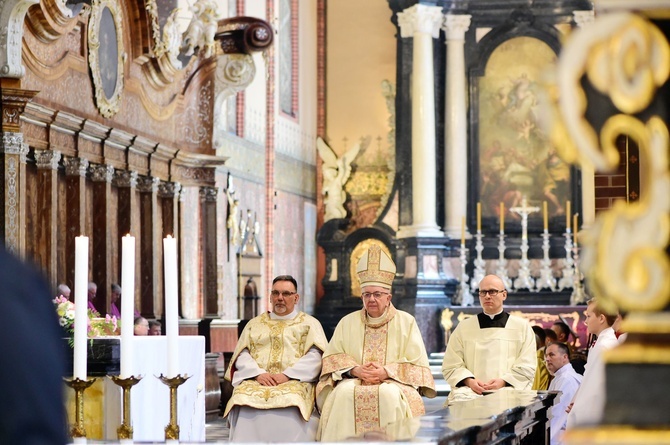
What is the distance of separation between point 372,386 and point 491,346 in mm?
1657

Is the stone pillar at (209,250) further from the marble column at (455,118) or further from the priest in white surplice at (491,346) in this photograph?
the marble column at (455,118)

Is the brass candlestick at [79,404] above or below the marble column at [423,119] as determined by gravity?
below

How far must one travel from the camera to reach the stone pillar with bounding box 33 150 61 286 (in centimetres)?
1214

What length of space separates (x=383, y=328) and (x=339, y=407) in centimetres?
71

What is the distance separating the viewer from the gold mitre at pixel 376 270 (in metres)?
8.95

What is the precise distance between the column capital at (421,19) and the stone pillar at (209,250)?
304 inches

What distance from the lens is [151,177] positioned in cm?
1500

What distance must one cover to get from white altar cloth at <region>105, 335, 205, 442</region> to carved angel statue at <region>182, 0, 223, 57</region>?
7528mm

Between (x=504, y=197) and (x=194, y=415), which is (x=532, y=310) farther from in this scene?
(x=194, y=415)

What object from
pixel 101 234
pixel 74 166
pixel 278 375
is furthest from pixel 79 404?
pixel 101 234

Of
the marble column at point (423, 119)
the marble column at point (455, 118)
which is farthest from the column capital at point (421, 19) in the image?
the marble column at point (455, 118)

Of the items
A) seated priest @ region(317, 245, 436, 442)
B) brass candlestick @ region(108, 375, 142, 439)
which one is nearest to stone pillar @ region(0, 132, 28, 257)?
seated priest @ region(317, 245, 436, 442)

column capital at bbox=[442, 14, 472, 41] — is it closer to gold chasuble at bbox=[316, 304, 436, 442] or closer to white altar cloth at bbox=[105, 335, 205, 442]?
gold chasuble at bbox=[316, 304, 436, 442]

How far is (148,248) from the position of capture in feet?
49.5
